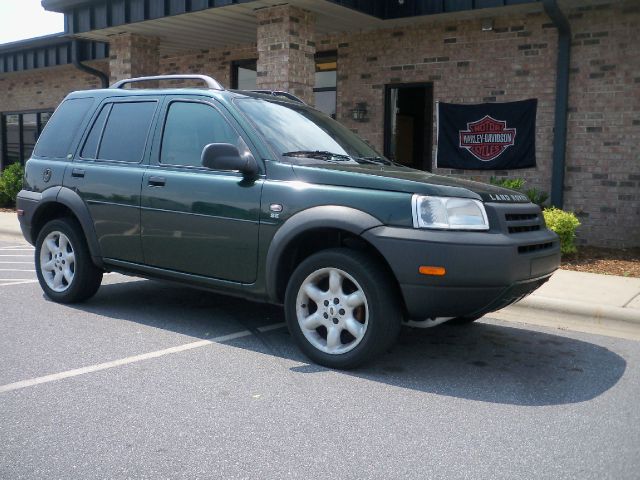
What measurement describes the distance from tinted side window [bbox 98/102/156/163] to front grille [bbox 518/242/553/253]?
10.4 feet

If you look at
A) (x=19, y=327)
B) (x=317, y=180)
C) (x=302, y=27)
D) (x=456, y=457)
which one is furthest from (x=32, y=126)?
(x=456, y=457)

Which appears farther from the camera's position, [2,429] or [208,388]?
[208,388]

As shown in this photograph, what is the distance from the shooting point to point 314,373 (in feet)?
14.9

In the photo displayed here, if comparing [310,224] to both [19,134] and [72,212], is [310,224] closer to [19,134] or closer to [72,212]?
[72,212]

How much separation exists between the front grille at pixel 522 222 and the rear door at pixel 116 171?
115 inches

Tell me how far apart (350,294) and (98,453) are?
6.47 ft

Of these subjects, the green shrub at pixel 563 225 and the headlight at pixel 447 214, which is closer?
the headlight at pixel 447 214

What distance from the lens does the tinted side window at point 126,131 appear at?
578cm

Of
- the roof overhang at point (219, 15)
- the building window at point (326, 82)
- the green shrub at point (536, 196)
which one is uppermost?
the roof overhang at point (219, 15)

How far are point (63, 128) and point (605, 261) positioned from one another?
6.83m

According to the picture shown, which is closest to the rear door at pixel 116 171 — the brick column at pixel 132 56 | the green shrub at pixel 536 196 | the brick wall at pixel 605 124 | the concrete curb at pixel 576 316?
the concrete curb at pixel 576 316

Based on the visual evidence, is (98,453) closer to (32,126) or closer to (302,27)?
(302,27)

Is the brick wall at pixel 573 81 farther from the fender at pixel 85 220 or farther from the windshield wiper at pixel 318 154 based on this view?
the fender at pixel 85 220

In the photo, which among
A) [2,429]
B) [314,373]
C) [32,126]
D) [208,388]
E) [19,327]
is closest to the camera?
[2,429]
